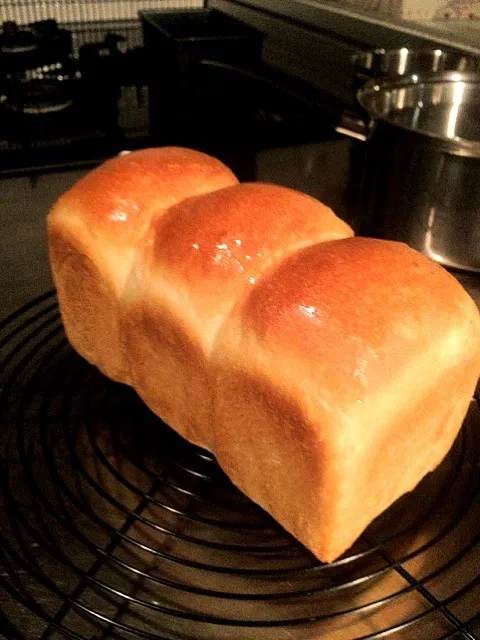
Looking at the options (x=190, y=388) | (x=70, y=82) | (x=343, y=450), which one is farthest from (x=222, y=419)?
(x=70, y=82)

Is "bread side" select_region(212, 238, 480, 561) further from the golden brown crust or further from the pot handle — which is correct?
the pot handle

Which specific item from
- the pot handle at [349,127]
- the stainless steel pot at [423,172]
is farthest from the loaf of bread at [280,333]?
the pot handle at [349,127]

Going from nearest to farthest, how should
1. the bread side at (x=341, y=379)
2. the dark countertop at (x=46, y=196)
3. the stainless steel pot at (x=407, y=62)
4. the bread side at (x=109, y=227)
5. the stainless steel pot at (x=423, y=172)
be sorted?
the bread side at (x=341, y=379), the bread side at (x=109, y=227), the stainless steel pot at (x=423, y=172), the dark countertop at (x=46, y=196), the stainless steel pot at (x=407, y=62)

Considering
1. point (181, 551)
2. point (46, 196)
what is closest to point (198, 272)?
point (181, 551)

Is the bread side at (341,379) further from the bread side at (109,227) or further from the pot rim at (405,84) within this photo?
the pot rim at (405,84)

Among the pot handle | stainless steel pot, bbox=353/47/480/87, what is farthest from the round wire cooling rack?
stainless steel pot, bbox=353/47/480/87
